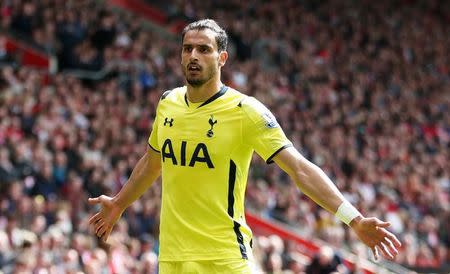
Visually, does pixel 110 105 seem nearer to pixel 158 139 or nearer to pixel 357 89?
pixel 357 89

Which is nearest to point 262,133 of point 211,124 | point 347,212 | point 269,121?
point 269,121

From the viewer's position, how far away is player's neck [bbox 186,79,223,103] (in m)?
5.62

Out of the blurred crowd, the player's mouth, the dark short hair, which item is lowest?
the blurred crowd

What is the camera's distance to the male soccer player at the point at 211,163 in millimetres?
5461

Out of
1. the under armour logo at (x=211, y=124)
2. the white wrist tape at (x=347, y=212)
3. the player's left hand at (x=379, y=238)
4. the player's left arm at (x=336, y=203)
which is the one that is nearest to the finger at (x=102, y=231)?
the under armour logo at (x=211, y=124)

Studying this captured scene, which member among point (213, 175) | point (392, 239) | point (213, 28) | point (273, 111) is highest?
point (213, 28)

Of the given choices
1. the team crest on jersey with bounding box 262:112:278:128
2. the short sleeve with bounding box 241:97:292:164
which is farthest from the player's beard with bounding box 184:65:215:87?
the team crest on jersey with bounding box 262:112:278:128

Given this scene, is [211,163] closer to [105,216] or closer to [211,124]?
[211,124]

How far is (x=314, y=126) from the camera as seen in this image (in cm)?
2058

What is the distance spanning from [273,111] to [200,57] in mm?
14466

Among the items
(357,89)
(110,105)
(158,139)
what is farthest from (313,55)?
(158,139)

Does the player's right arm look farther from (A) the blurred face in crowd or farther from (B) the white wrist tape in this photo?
(B) the white wrist tape

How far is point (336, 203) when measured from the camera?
17.3ft

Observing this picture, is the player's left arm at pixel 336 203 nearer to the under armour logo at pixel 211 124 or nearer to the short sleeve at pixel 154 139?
the under armour logo at pixel 211 124
